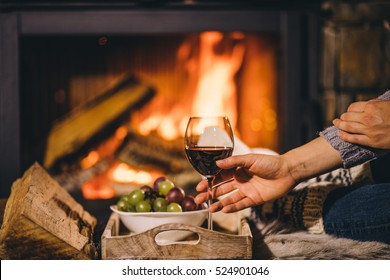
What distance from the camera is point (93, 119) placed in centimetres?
205

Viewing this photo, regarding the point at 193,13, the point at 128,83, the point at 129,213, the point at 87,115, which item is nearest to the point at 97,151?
the point at 87,115

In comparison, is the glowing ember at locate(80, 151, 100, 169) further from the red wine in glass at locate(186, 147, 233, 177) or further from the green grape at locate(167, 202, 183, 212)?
the red wine in glass at locate(186, 147, 233, 177)

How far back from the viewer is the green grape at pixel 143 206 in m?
1.19

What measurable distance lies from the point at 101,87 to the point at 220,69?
476 millimetres

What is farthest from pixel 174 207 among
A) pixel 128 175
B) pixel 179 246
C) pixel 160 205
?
pixel 128 175

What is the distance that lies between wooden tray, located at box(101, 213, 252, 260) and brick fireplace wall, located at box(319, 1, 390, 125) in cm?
90

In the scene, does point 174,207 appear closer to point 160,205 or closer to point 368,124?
point 160,205

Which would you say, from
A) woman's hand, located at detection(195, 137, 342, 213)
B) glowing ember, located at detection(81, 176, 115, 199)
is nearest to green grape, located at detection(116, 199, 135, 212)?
woman's hand, located at detection(195, 137, 342, 213)

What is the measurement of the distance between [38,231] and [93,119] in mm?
1096

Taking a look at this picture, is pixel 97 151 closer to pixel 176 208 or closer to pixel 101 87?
pixel 101 87

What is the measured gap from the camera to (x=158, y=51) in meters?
2.10

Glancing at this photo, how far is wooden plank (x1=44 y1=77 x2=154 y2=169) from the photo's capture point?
2.01 meters

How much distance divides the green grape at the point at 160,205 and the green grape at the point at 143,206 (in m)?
0.01
